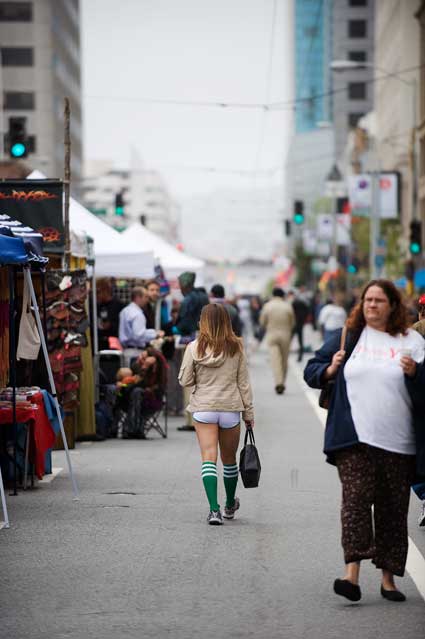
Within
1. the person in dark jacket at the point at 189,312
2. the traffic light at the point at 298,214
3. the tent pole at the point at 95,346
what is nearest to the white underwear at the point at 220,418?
the tent pole at the point at 95,346

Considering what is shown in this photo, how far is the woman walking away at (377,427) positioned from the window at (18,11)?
354 feet

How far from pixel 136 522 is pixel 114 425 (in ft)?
23.2

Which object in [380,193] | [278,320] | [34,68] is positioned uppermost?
[34,68]

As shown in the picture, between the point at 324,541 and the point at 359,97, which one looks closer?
the point at 324,541

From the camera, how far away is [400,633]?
6824 mm

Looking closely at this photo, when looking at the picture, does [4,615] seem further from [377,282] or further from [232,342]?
[232,342]

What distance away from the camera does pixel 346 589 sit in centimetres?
732

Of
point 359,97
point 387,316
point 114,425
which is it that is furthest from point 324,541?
point 359,97

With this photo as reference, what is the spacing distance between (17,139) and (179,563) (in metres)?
16.8

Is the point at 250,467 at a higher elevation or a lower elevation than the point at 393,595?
higher

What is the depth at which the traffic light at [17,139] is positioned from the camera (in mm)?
24031

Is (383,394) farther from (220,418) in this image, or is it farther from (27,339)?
(27,339)

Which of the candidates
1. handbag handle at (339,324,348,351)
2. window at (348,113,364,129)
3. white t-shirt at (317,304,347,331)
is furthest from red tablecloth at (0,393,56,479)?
window at (348,113,364,129)

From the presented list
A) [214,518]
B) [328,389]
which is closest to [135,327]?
[214,518]
